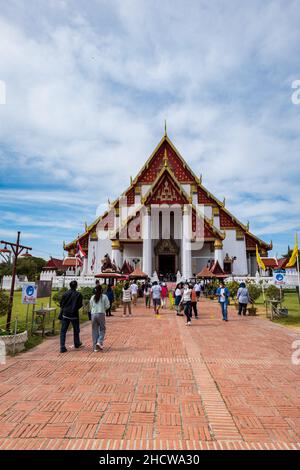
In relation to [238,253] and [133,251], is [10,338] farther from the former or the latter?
[238,253]

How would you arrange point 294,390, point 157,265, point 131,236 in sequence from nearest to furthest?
1. point 294,390
2. point 131,236
3. point 157,265

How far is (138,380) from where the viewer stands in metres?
5.39

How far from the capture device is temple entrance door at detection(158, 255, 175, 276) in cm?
3319

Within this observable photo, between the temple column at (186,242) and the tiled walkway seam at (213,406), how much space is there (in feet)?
70.9

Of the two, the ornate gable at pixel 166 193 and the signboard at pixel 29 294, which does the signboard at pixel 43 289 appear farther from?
the ornate gable at pixel 166 193

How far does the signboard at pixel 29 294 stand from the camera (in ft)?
26.7

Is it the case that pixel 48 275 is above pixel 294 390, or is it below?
above

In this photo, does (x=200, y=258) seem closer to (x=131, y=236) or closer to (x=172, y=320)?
(x=131, y=236)

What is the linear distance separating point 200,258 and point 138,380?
87.1 feet

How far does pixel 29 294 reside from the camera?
8.23 metres

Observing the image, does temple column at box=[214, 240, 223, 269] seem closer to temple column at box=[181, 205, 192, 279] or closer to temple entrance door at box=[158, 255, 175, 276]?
temple column at box=[181, 205, 192, 279]

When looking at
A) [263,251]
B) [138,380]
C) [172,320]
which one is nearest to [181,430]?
[138,380]

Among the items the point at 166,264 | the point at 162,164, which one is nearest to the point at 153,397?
the point at 166,264
